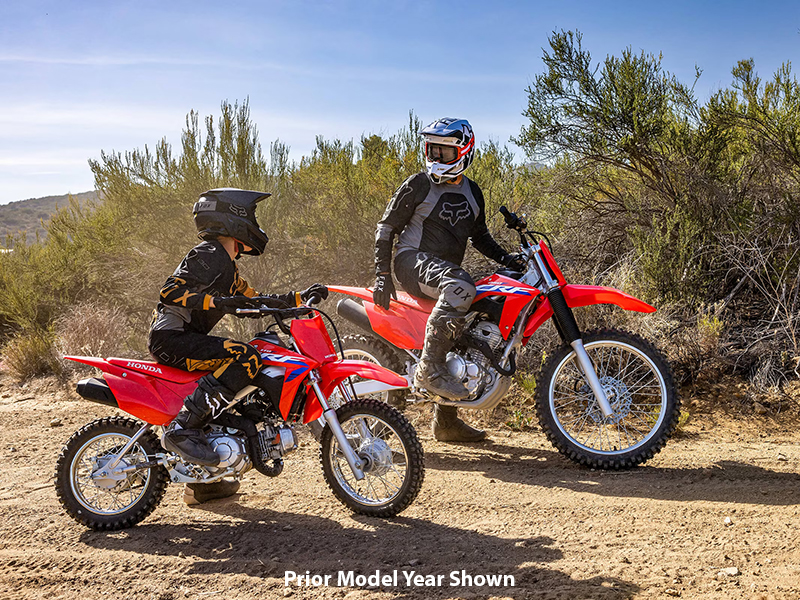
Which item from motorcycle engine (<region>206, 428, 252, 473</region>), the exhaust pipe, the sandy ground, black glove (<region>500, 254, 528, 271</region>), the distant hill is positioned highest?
the distant hill

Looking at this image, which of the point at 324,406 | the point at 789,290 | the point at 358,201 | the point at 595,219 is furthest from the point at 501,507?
the point at 358,201

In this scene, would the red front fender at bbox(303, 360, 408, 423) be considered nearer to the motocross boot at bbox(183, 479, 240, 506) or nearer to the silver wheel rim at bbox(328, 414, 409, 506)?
the silver wheel rim at bbox(328, 414, 409, 506)

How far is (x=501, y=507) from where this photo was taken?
447 cm

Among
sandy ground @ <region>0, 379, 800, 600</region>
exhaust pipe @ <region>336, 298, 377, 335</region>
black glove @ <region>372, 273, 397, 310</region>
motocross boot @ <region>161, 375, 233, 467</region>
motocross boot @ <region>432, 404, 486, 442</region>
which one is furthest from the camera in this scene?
motocross boot @ <region>432, 404, 486, 442</region>

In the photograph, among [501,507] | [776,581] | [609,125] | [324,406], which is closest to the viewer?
[776,581]

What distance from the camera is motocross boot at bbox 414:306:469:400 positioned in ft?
16.8

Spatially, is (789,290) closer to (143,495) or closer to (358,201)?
(358,201)

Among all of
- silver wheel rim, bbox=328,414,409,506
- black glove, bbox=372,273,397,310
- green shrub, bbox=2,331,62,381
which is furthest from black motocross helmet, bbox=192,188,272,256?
green shrub, bbox=2,331,62,381

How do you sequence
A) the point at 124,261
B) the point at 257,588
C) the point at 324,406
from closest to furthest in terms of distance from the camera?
the point at 257,588 < the point at 324,406 < the point at 124,261

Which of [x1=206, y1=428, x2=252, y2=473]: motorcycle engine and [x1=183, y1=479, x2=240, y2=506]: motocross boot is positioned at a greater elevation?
[x1=206, y1=428, x2=252, y2=473]: motorcycle engine

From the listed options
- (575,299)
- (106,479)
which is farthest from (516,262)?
(106,479)

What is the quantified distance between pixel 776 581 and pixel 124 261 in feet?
32.6

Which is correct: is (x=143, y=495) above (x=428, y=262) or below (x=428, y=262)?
below

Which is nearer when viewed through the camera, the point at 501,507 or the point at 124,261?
the point at 501,507
